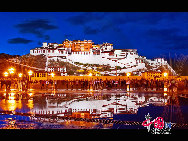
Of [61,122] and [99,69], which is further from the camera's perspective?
[99,69]

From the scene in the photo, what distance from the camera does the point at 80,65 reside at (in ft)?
249

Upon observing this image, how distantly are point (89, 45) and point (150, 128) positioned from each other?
262 ft

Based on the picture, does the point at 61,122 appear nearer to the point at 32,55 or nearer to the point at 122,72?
the point at 122,72

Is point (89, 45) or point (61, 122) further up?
point (89, 45)

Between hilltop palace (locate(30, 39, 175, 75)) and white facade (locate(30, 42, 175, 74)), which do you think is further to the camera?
white facade (locate(30, 42, 175, 74))

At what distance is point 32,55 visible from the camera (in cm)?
7881

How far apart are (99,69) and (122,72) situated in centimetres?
690

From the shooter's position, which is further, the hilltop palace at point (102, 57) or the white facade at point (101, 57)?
the white facade at point (101, 57)
